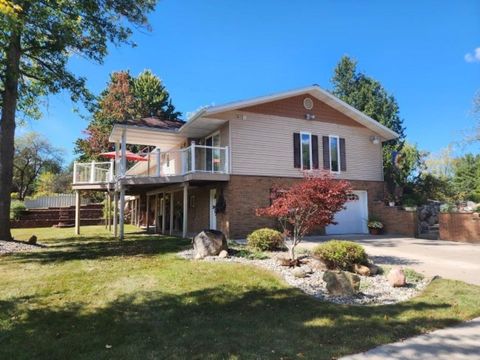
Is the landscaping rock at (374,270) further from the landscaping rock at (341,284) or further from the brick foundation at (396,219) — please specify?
the brick foundation at (396,219)

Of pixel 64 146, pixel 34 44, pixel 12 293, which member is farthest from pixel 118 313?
pixel 64 146

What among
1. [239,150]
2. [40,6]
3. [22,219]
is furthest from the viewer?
[22,219]

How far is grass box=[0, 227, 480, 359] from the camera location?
440 cm

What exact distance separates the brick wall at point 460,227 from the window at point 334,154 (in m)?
5.08

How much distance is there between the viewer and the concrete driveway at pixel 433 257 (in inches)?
339

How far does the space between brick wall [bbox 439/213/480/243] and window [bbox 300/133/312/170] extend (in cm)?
602

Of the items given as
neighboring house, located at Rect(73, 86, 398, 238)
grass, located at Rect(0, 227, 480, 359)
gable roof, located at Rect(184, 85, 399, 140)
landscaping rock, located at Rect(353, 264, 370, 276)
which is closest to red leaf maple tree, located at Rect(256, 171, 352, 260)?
landscaping rock, located at Rect(353, 264, 370, 276)

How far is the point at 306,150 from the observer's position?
17625mm

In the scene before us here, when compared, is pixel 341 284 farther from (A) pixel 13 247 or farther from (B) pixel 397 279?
(A) pixel 13 247

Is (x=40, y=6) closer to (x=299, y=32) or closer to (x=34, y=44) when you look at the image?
(x=34, y=44)

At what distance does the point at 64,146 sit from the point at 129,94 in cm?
1403

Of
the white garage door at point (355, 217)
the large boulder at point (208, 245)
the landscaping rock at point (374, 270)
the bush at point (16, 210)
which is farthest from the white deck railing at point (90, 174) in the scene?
the landscaping rock at point (374, 270)

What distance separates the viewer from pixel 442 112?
24.4 m

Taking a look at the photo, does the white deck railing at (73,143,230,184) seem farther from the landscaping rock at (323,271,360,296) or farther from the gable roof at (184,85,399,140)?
the landscaping rock at (323,271,360,296)
